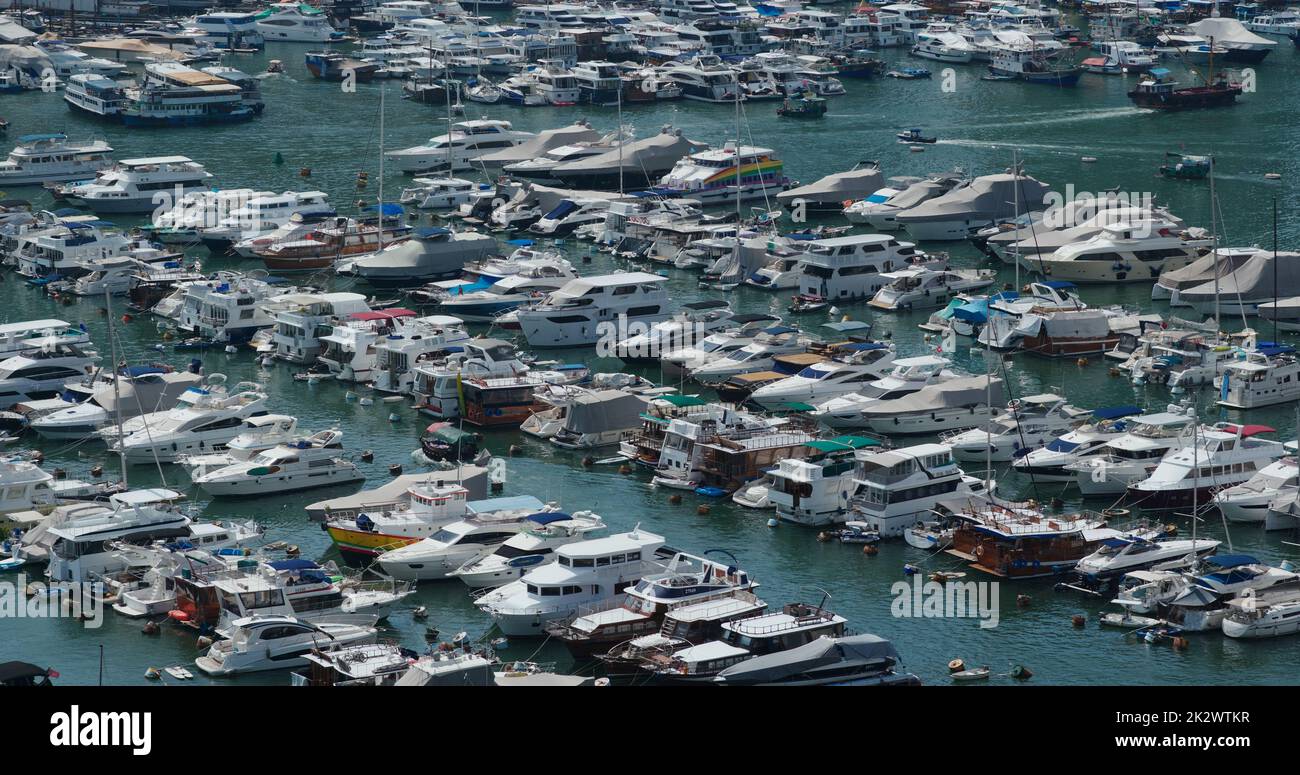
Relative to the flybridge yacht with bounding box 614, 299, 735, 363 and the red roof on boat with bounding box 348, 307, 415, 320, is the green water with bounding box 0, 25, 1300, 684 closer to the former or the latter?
the flybridge yacht with bounding box 614, 299, 735, 363

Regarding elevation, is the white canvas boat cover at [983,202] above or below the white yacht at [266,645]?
above

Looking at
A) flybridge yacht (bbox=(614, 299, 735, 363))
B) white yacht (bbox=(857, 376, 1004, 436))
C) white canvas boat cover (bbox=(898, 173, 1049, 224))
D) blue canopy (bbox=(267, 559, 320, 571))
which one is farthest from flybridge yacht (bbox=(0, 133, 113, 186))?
blue canopy (bbox=(267, 559, 320, 571))

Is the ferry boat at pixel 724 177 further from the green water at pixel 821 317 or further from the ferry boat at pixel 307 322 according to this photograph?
the ferry boat at pixel 307 322

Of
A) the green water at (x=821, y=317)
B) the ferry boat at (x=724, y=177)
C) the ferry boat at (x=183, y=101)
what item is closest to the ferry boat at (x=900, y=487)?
the green water at (x=821, y=317)

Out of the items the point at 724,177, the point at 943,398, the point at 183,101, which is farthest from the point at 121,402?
the point at 183,101
